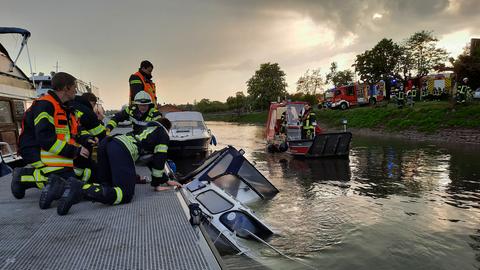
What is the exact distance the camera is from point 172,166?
8695 mm

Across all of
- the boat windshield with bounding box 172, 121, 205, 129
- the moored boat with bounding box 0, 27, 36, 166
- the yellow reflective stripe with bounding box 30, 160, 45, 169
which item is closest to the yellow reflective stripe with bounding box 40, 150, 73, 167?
the yellow reflective stripe with bounding box 30, 160, 45, 169

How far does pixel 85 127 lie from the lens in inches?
219

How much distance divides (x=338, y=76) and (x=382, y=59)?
26.9 meters

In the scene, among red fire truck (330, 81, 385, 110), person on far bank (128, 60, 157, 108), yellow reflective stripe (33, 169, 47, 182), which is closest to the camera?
yellow reflective stripe (33, 169, 47, 182)

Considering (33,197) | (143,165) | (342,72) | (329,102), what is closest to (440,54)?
(329,102)

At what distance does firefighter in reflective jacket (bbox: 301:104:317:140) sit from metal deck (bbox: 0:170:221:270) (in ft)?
39.4

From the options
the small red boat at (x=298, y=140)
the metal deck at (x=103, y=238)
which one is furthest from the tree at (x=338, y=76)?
the metal deck at (x=103, y=238)

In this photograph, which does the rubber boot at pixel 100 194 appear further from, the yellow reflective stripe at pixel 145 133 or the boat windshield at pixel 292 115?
the boat windshield at pixel 292 115

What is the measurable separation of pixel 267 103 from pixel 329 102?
1427 inches

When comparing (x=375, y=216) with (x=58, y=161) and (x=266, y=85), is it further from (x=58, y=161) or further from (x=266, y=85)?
(x=266, y=85)

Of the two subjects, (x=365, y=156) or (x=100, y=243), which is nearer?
(x=100, y=243)

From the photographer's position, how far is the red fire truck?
40.2 m

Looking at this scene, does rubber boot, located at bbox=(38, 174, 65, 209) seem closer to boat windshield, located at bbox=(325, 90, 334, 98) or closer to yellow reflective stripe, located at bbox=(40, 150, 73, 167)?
yellow reflective stripe, located at bbox=(40, 150, 73, 167)

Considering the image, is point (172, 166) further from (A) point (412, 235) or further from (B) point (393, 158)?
(B) point (393, 158)
